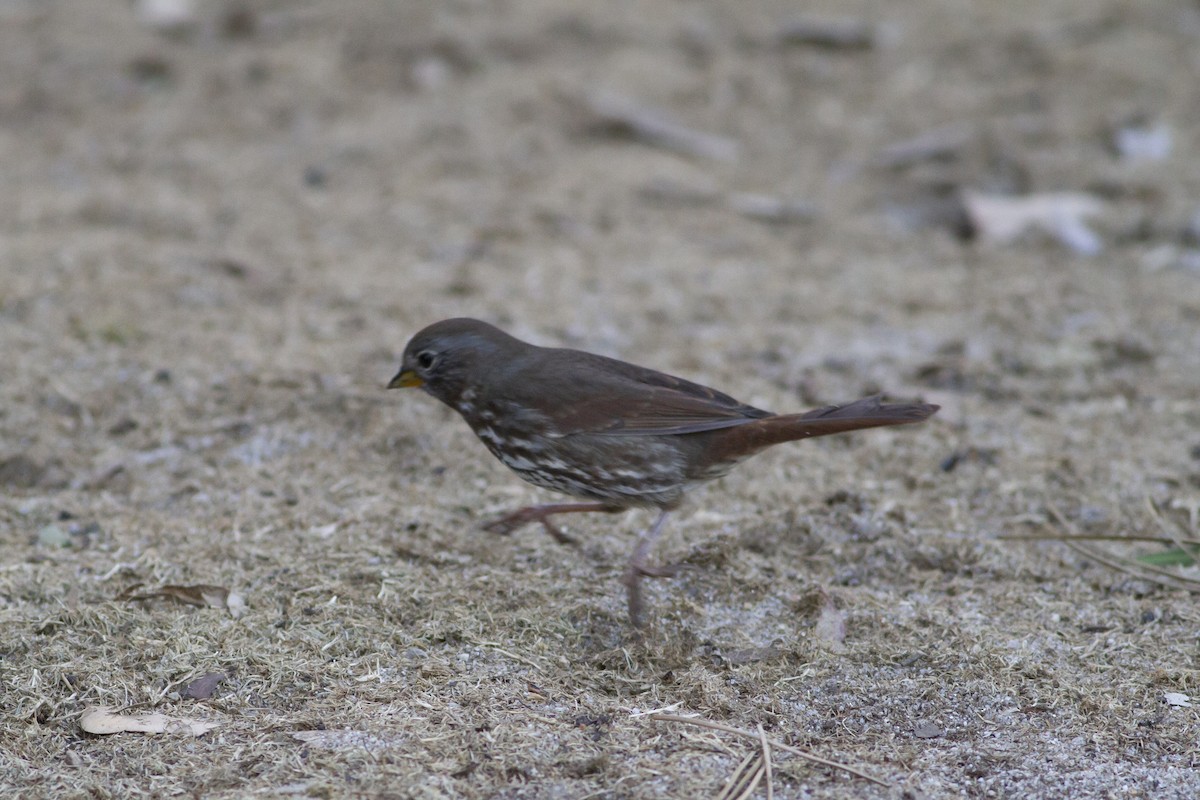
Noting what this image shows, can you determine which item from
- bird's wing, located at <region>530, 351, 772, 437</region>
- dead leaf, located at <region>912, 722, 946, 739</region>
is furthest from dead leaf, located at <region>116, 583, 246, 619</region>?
dead leaf, located at <region>912, 722, 946, 739</region>

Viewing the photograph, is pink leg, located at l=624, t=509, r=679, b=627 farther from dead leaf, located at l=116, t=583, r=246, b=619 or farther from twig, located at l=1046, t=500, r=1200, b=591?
twig, located at l=1046, t=500, r=1200, b=591

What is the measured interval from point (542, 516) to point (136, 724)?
1365mm

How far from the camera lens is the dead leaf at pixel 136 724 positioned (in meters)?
3.06

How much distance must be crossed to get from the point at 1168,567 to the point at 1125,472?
713mm

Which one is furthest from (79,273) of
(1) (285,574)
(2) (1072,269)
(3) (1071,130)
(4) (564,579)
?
(3) (1071,130)

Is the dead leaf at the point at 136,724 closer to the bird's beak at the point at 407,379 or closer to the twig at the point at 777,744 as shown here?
the twig at the point at 777,744

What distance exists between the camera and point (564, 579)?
391cm

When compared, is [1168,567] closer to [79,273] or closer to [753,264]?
[753,264]

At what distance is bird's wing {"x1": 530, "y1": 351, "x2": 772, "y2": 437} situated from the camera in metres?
3.89

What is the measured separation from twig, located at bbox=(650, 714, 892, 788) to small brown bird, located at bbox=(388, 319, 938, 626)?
66cm

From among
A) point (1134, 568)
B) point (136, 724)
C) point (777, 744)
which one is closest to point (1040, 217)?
point (1134, 568)

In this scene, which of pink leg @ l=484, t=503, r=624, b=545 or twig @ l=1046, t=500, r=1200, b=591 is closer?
twig @ l=1046, t=500, r=1200, b=591

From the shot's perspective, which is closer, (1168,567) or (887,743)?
(887,743)

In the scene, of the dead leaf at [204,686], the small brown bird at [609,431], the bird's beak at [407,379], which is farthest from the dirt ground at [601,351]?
the bird's beak at [407,379]
